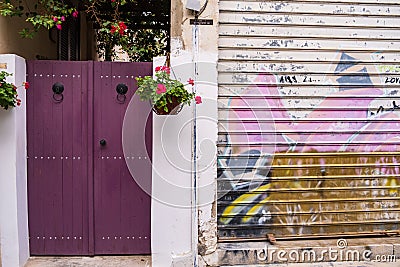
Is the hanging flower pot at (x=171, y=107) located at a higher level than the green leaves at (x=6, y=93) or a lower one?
lower

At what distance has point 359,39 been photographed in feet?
15.5

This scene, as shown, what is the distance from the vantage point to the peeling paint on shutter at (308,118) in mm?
4594

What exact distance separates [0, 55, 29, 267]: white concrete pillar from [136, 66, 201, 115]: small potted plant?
133 cm

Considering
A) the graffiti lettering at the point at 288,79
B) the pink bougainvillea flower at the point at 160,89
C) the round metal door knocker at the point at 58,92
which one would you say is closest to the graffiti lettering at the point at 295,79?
the graffiti lettering at the point at 288,79

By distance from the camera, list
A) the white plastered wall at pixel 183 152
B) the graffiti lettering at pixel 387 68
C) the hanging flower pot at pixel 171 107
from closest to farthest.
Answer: the hanging flower pot at pixel 171 107 → the white plastered wall at pixel 183 152 → the graffiti lettering at pixel 387 68

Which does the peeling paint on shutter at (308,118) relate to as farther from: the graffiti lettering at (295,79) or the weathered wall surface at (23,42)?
the weathered wall surface at (23,42)

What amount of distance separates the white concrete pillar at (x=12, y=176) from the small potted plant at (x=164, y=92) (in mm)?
1330

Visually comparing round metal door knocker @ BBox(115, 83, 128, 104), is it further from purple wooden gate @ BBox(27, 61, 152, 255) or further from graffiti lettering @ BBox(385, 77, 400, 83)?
graffiti lettering @ BBox(385, 77, 400, 83)

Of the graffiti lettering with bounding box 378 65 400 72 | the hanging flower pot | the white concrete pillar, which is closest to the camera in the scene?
the hanging flower pot

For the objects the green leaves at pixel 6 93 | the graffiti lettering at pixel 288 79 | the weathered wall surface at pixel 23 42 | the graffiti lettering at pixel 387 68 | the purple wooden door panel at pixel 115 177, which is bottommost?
the purple wooden door panel at pixel 115 177

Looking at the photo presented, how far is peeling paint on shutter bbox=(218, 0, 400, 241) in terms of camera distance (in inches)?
181

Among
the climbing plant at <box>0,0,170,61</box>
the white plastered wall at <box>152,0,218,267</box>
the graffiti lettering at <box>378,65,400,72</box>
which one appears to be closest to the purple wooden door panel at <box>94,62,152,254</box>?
the white plastered wall at <box>152,0,218,267</box>

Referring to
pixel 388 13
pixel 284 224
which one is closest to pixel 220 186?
pixel 284 224

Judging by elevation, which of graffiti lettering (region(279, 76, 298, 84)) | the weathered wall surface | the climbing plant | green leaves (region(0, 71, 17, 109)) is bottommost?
green leaves (region(0, 71, 17, 109))
